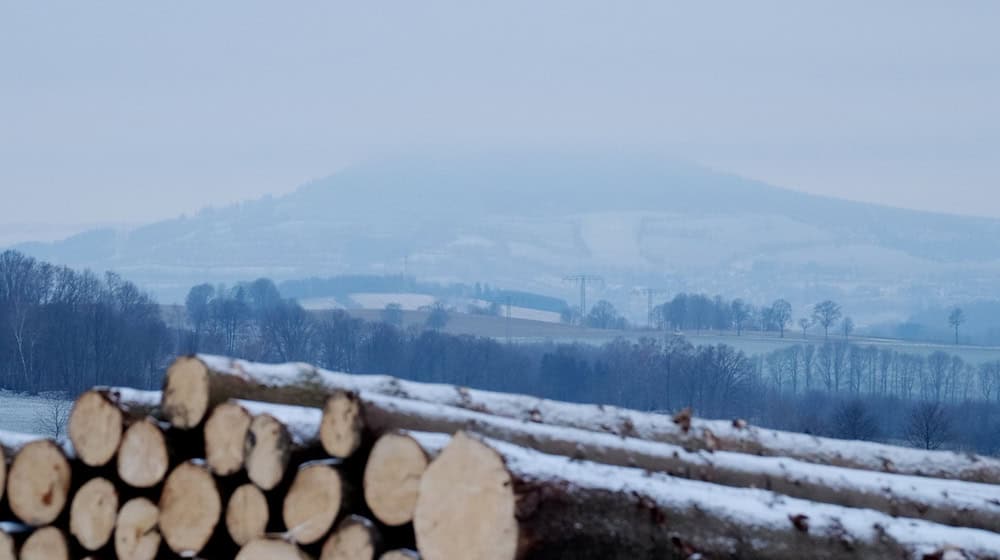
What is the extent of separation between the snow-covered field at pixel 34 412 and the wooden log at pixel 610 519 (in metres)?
61.8

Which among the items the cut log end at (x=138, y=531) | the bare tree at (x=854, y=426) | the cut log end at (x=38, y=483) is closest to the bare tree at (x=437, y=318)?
the bare tree at (x=854, y=426)

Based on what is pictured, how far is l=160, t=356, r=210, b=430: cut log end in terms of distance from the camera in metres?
6.42

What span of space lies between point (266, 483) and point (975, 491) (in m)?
4.59

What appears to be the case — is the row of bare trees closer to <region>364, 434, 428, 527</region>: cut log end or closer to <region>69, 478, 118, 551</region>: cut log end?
<region>69, 478, 118, 551</region>: cut log end

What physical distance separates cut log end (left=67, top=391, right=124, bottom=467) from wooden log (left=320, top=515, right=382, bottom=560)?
155 cm

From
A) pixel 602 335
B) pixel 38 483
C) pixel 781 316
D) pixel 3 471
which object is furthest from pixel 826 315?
pixel 38 483

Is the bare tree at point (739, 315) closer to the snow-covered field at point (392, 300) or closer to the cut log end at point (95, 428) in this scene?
the snow-covered field at point (392, 300)

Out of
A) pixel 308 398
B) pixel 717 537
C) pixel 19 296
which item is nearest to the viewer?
pixel 717 537

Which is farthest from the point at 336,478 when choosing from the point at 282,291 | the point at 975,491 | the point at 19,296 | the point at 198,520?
the point at 282,291

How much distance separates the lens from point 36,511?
22.8ft

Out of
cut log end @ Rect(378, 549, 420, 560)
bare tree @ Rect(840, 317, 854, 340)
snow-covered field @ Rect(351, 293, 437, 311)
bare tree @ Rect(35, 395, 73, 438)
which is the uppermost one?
cut log end @ Rect(378, 549, 420, 560)

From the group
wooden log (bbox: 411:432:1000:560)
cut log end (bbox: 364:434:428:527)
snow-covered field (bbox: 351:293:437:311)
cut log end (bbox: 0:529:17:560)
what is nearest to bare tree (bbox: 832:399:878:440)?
wooden log (bbox: 411:432:1000:560)

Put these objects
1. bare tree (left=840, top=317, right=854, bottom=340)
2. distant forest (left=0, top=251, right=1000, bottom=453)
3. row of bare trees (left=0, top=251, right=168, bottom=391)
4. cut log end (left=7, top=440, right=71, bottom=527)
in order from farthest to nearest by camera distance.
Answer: bare tree (left=840, top=317, right=854, bottom=340) → distant forest (left=0, top=251, right=1000, bottom=453) → row of bare trees (left=0, top=251, right=168, bottom=391) → cut log end (left=7, top=440, right=71, bottom=527)

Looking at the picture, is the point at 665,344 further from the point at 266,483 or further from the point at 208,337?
the point at 266,483
